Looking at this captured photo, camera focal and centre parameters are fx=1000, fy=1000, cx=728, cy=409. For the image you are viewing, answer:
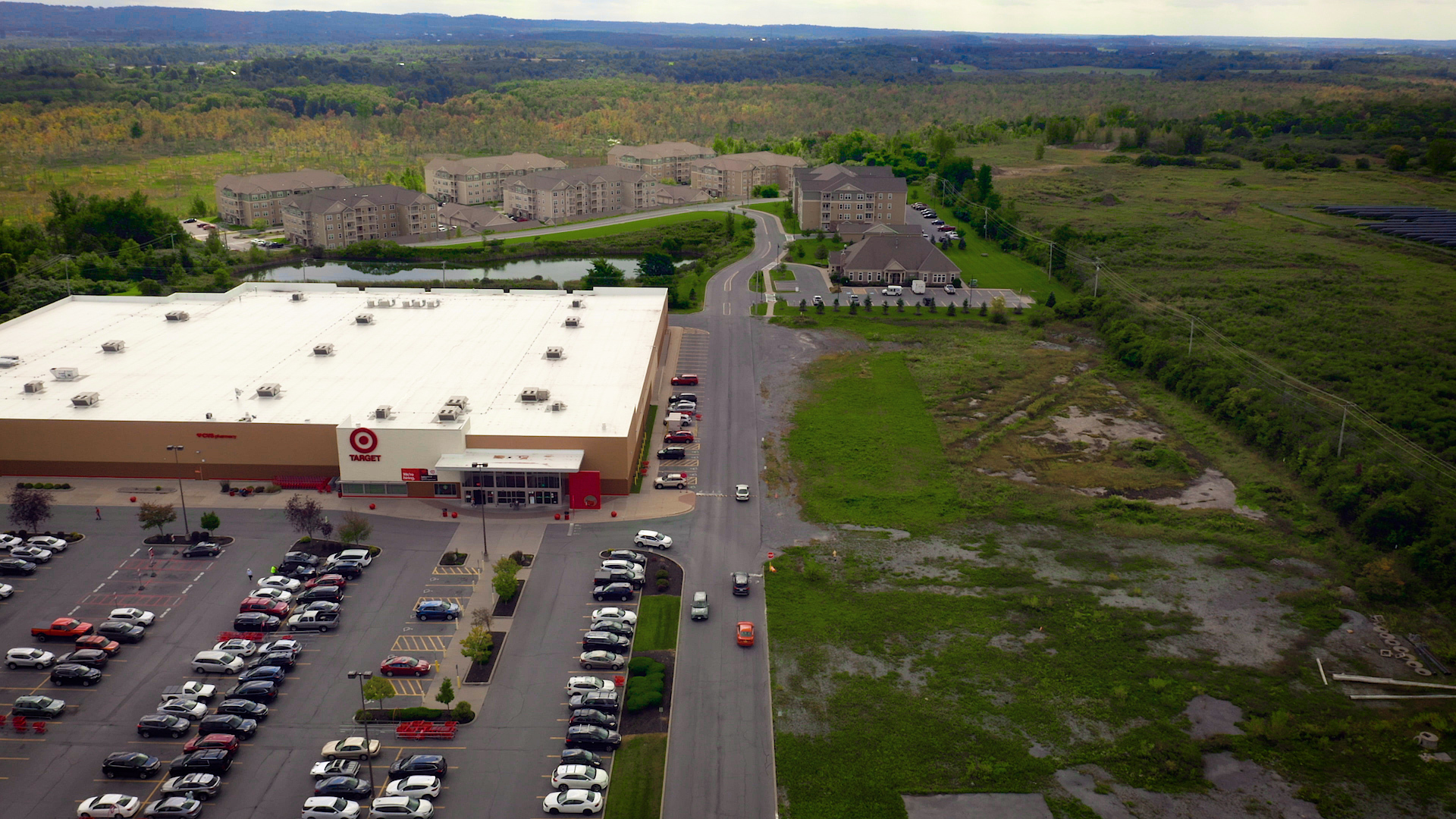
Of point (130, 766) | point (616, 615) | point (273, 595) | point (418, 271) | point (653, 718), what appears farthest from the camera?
point (418, 271)

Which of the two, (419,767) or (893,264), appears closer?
(419,767)

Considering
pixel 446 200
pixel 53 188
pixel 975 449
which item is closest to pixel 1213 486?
pixel 975 449

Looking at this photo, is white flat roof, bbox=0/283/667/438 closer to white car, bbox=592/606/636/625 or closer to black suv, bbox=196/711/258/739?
white car, bbox=592/606/636/625

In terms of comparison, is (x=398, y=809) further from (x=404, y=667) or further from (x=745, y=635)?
(x=745, y=635)

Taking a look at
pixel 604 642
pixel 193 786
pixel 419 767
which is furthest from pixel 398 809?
pixel 604 642

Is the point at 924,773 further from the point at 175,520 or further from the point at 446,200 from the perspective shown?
the point at 446,200

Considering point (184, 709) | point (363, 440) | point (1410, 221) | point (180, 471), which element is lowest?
point (184, 709)
